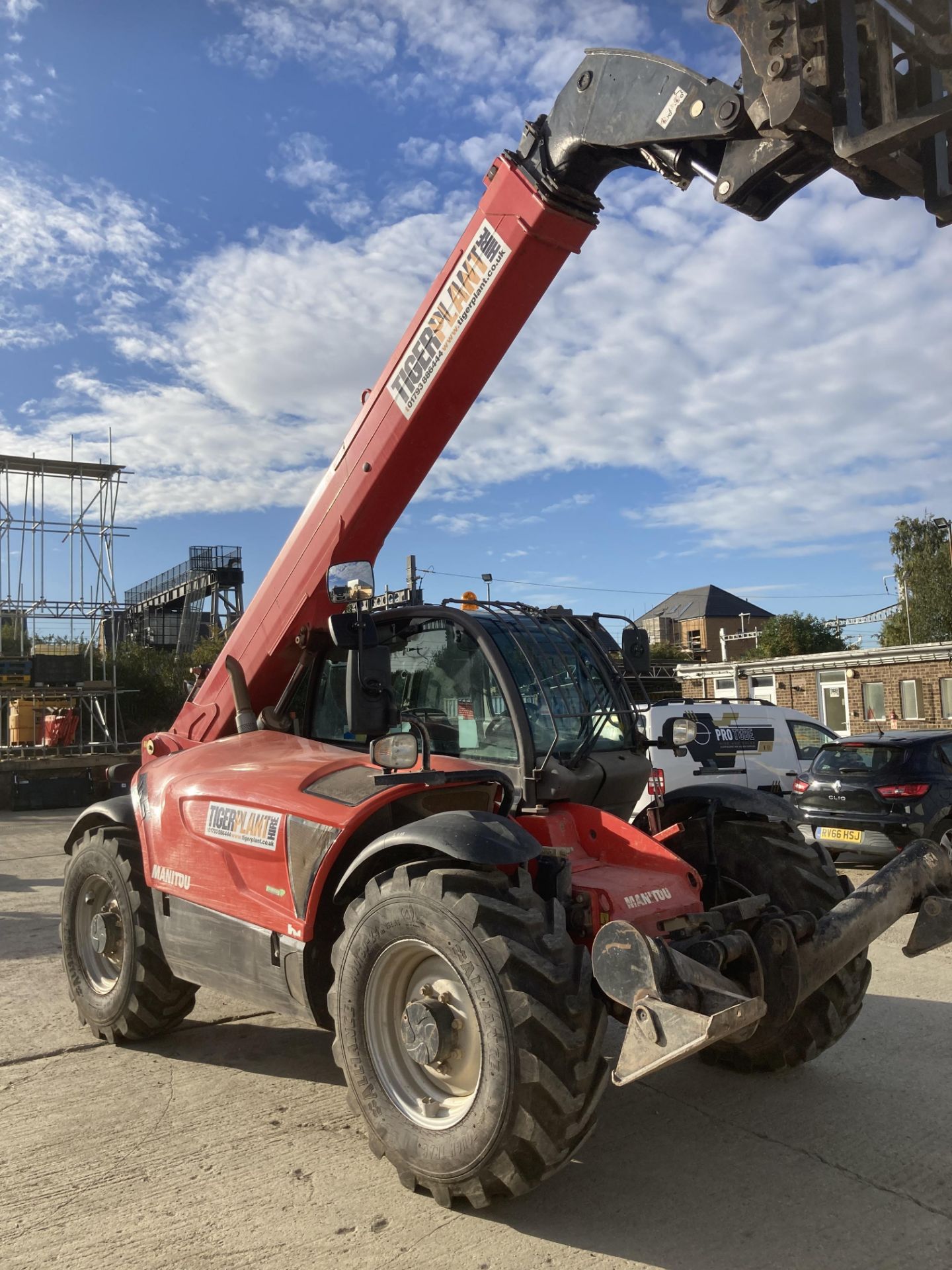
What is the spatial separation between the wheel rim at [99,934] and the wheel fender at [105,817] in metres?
0.33

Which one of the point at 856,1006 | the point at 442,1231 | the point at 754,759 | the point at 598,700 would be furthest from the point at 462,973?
the point at 754,759

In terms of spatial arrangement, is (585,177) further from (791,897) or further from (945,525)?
(945,525)

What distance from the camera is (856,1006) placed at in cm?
458

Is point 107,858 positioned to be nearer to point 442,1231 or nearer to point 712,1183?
point 442,1231

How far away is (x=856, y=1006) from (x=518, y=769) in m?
2.03

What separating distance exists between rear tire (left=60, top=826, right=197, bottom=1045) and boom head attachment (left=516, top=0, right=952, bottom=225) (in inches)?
172

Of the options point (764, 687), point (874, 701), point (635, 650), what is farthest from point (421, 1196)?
point (764, 687)

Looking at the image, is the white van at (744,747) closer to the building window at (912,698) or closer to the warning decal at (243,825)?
the warning decal at (243,825)

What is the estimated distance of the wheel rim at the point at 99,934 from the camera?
5.44 metres

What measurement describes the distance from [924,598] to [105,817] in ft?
155

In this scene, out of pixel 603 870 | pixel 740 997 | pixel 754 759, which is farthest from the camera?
pixel 754 759

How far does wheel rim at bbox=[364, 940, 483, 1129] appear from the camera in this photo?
137 inches

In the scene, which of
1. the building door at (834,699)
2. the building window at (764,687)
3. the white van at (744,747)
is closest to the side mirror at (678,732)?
the white van at (744,747)

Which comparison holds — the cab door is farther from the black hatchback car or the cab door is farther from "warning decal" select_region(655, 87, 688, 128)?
the black hatchback car
